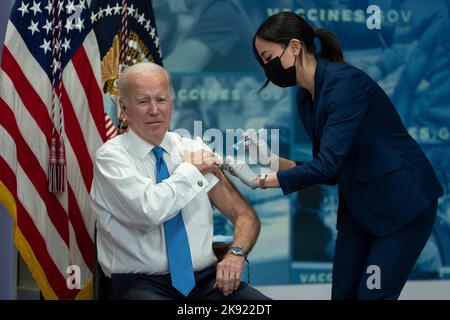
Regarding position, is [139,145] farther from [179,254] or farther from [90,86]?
[90,86]

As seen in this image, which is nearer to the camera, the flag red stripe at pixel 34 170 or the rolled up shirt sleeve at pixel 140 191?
the rolled up shirt sleeve at pixel 140 191

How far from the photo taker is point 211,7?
15.6ft

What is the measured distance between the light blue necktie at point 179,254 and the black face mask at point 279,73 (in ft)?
2.22

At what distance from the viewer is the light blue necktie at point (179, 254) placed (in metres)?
2.69

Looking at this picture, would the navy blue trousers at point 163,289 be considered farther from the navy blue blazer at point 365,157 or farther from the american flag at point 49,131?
the american flag at point 49,131

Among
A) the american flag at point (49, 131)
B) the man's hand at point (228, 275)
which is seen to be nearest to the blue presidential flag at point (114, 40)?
the american flag at point (49, 131)

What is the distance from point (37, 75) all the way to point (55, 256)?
840 millimetres

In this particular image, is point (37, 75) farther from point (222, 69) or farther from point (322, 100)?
point (222, 69)

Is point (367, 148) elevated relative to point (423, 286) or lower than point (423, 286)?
elevated

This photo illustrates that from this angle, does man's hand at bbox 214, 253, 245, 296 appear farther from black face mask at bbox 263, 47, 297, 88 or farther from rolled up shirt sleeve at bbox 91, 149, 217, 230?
black face mask at bbox 263, 47, 297, 88

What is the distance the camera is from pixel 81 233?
11.1ft

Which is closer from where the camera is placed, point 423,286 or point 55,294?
point 55,294

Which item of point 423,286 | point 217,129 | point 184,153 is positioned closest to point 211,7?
point 217,129

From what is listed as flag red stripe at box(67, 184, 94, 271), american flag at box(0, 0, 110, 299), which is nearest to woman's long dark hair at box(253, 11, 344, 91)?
american flag at box(0, 0, 110, 299)
